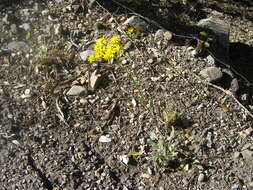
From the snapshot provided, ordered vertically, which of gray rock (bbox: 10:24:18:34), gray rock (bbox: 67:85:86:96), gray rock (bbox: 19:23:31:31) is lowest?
gray rock (bbox: 67:85:86:96)

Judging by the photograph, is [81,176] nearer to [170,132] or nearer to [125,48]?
[170,132]

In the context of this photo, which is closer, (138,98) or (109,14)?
(138,98)

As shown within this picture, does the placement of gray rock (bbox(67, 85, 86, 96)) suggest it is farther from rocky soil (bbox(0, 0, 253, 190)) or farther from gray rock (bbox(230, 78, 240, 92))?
gray rock (bbox(230, 78, 240, 92))

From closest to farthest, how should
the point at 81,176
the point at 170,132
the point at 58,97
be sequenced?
1. the point at 81,176
2. the point at 170,132
3. the point at 58,97

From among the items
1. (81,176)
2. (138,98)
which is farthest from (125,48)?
(81,176)

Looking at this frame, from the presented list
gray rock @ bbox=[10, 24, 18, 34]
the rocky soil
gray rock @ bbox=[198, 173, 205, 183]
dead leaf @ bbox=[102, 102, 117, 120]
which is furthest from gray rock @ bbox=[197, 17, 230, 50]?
gray rock @ bbox=[10, 24, 18, 34]

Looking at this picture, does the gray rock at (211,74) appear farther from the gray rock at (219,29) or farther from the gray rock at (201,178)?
the gray rock at (201,178)

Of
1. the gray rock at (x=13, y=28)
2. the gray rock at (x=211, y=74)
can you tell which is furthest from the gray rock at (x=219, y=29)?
the gray rock at (x=13, y=28)

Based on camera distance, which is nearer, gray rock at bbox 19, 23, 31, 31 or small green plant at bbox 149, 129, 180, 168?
small green plant at bbox 149, 129, 180, 168
